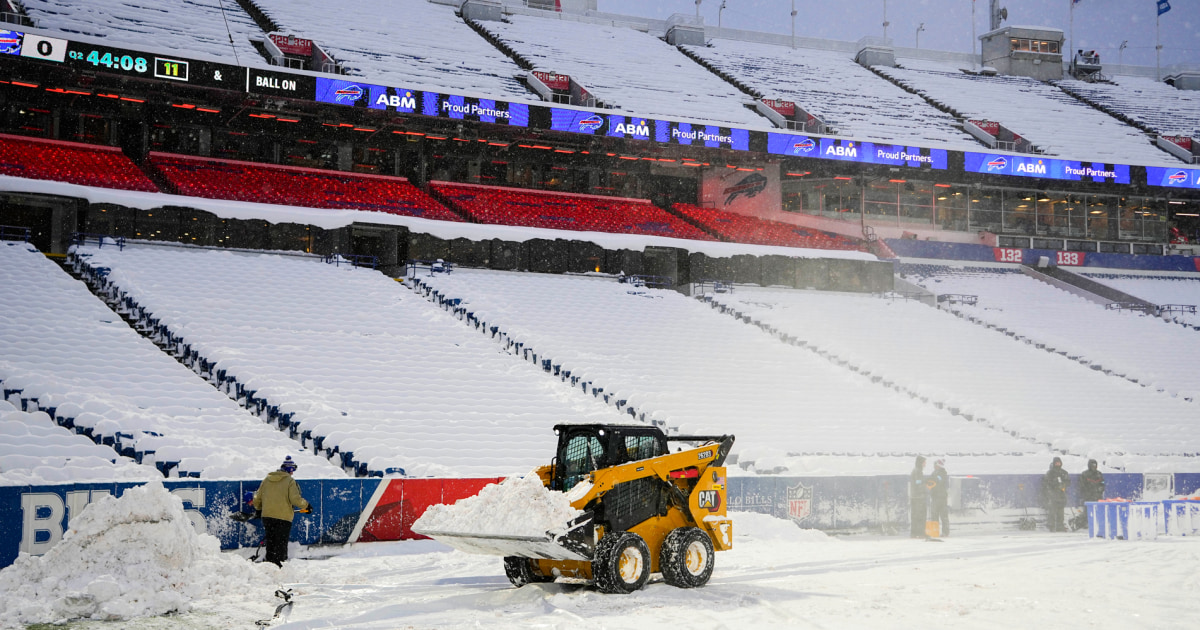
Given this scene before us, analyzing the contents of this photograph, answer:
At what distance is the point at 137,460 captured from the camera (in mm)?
15281

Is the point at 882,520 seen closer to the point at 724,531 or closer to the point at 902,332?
the point at 724,531

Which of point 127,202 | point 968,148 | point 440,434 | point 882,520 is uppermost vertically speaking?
point 968,148

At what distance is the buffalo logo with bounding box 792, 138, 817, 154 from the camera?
3784 centimetres

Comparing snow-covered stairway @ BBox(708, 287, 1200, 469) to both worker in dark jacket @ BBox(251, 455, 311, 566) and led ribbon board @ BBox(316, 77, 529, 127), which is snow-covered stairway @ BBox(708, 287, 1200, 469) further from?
worker in dark jacket @ BBox(251, 455, 311, 566)

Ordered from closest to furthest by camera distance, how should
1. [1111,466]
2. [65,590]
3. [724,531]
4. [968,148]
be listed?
1. [65,590]
2. [724,531]
3. [1111,466]
4. [968,148]

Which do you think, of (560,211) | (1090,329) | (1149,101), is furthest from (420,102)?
(1149,101)

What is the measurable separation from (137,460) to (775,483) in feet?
32.7

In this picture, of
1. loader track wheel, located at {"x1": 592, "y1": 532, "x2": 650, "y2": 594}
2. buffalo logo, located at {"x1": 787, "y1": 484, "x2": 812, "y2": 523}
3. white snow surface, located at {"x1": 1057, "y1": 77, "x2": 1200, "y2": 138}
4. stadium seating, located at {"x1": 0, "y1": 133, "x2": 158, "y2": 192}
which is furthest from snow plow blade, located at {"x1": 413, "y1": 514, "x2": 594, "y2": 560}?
white snow surface, located at {"x1": 1057, "y1": 77, "x2": 1200, "y2": 138}

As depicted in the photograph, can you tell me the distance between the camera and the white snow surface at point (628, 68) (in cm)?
3938

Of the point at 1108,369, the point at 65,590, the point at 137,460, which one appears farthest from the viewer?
the point at 1108,369

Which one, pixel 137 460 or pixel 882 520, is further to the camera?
pixel 882 520

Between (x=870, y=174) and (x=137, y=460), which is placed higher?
(x=870, y=174)

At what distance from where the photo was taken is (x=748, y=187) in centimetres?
4150

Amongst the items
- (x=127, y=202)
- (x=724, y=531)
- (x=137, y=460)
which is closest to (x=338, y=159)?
(x=127, y=202)
